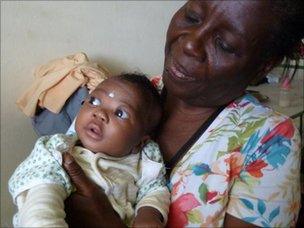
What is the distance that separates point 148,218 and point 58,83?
3.15 feet

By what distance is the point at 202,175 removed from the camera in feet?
3.29

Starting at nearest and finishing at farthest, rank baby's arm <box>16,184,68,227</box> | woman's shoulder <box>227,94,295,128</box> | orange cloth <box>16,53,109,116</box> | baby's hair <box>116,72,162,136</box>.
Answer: baby's arm <box>16,184,68,227</box> → woman's shoulder <box>227,94,295,128</box> → baby's hair <box>116,72,162,136</box> → orange cloth <box>16,53,109,116</box>

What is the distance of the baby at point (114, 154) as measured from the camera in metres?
0.92

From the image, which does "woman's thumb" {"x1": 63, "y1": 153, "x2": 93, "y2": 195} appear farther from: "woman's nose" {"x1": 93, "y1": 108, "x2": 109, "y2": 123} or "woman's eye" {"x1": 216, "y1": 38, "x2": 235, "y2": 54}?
"woman's eye" {"x1": 216, "y1": 38, "x2": 235, "y2": 54}

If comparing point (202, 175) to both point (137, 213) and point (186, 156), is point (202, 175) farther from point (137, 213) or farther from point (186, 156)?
point (137, 213)

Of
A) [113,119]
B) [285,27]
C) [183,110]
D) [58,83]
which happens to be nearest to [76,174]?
[113,119]

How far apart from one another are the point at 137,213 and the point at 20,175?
1.08ft

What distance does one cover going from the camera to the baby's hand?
0.93m

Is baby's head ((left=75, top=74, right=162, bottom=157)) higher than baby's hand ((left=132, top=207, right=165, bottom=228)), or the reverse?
baby's head ((left=75, top=74, right=162, bottom=157))

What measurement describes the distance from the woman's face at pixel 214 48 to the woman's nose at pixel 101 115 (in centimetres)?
21

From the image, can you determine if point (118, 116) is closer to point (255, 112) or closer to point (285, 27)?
point (255, 112)

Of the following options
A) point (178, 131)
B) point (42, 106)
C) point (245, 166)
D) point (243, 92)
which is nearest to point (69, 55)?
point (42, 106)

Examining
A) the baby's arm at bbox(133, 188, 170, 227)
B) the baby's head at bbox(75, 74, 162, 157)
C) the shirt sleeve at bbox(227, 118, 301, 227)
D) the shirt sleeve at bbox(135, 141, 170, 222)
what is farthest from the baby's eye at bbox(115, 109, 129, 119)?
the shirt sleeve at bbox(227, 118, 301, 227)

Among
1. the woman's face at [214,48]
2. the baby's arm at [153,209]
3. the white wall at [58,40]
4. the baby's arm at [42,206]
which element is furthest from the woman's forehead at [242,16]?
the white wall at [58,40]
